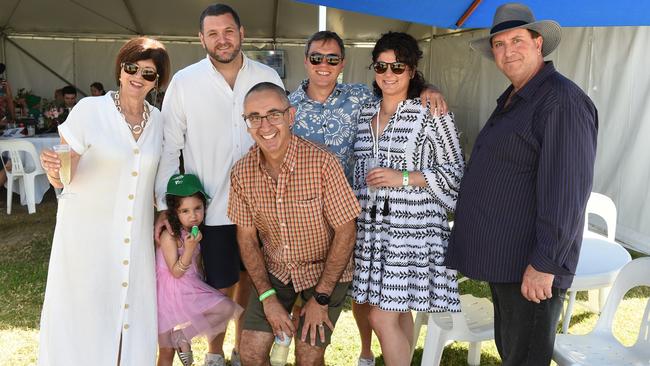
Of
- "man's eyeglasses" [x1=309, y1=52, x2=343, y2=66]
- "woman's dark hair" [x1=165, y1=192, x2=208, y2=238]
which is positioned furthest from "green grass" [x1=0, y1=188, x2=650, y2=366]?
"man's eyeglasses" [x1=309, y1=52, x2=343, y2=66]

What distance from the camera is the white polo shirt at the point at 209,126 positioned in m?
3.00

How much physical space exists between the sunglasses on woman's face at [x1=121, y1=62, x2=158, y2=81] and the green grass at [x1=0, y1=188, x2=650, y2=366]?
1944 mm

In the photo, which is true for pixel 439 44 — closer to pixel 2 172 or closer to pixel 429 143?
pixel 2 172

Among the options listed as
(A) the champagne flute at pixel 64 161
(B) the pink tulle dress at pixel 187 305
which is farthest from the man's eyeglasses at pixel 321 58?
(A) the champagne flute at pixel 64 161

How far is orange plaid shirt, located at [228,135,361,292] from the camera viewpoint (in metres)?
2.57

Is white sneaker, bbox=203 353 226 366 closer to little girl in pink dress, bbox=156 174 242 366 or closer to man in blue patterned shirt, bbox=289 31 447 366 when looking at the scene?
little girl in pink dress, bbox=156 174 242 366

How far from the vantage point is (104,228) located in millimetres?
2570

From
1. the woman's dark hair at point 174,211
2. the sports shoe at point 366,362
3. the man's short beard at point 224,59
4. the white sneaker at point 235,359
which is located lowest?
the white sneaker at point 235,359

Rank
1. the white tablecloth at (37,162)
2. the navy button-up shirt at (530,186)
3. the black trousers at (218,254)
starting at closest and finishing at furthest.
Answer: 1. the navy button-up shirt at (530,186)
2. the black trousers at (218,254)
3. the white tablecloth at (37,162)

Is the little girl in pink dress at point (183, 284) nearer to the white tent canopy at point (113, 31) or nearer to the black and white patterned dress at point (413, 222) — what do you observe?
the black and white patterned dress at point (413, 222)

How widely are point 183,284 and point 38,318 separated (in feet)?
6.85

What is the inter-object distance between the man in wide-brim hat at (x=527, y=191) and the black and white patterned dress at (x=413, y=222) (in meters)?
0.20

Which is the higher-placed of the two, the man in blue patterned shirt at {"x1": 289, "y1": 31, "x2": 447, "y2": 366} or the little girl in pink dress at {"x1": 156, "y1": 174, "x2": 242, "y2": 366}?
the man in blue patterned shirt at {"x1": 289, "y1": 31, "x2": 447, "y2": 366}

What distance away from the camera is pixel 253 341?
2.73 metres
